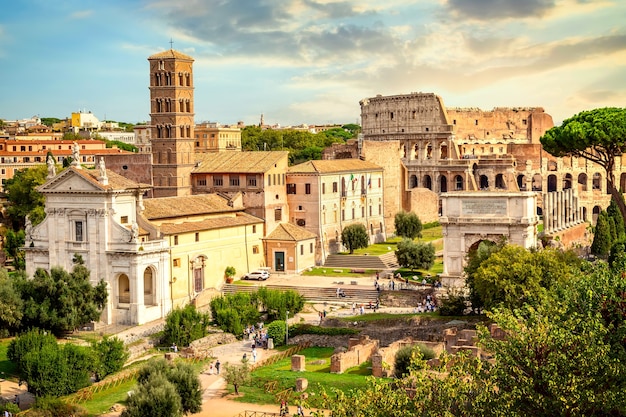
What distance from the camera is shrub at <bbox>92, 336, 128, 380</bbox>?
3984 centimetres

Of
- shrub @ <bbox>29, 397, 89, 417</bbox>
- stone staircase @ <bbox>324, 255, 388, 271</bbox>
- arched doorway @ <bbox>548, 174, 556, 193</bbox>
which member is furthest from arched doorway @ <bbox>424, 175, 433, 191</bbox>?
shrub @ <bbox>29, 397, 89, 417</bbox>

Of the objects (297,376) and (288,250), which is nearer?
(297,376)

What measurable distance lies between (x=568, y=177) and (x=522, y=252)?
216 feet

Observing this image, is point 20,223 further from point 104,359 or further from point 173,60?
point 104,359

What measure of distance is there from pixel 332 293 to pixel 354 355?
44.9 ft

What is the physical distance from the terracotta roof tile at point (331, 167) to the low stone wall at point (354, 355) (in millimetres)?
22674

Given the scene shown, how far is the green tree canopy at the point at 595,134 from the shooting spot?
49406mm

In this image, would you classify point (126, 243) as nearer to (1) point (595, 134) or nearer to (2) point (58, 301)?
(2) point (58, 301)

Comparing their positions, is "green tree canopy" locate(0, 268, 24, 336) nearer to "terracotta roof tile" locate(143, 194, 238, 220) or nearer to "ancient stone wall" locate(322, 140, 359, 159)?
"terracotta roof tile" locate(143, 194, 238, 220)

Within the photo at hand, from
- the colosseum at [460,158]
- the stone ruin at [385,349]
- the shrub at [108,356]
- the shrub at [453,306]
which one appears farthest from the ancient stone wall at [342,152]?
the shrub at [108,356]

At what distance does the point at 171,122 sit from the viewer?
6406 centimetres

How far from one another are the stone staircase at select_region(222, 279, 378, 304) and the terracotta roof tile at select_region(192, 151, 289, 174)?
936 cm

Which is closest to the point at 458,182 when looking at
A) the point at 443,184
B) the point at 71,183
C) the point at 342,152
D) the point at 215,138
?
the point at 443,184

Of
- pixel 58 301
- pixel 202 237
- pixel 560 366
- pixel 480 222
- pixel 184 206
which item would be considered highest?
pixel 184 206
